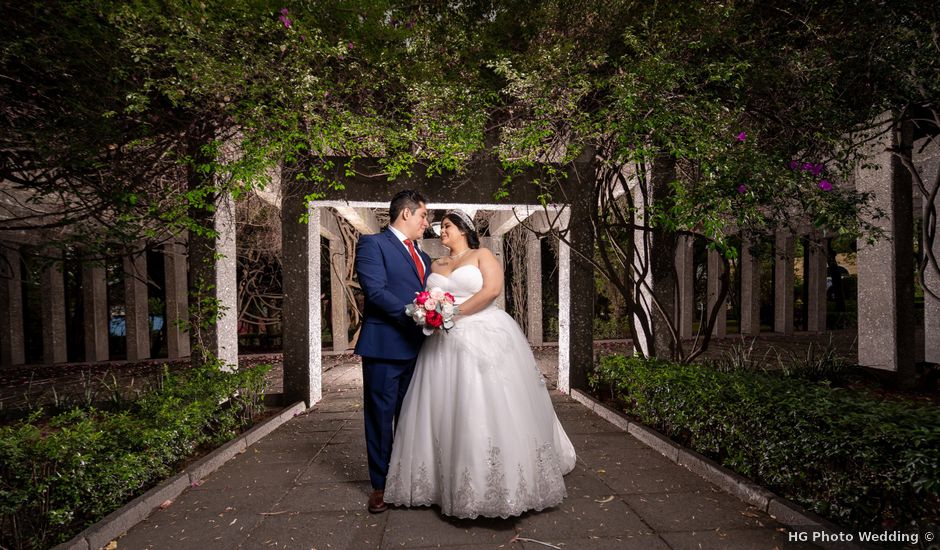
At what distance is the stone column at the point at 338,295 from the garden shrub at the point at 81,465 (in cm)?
839

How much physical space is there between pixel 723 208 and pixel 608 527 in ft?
10.0

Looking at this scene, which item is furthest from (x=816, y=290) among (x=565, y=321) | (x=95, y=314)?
(x=95, y=314)

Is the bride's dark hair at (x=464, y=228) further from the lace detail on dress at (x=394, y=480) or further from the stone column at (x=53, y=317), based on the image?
the stone column at (x=53, y=317)

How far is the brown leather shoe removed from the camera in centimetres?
322

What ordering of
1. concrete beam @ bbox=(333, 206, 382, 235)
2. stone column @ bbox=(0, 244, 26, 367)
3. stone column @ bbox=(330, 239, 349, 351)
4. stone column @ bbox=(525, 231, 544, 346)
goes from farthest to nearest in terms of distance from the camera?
1. stone column @ bbox=(525, 231, 544, 346)
2. stone column @ bbox=(330, 239, 349, 351)
3. stone column @ bbox=(0, 244, 26, 367)
4. concrete beam @ bbox=(333, 206, 382, 235)

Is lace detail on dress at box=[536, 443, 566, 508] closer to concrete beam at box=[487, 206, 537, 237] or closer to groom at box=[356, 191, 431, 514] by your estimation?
groom at box=[356, 191, 431, 514]

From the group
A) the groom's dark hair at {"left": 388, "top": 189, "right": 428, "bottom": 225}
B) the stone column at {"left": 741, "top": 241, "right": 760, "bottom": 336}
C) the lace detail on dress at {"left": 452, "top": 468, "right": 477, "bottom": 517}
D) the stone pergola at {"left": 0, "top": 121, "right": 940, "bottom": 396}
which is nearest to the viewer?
the lace detail on dress at {"left": 452, "top": 468, "right": 477, "bottom": 517}

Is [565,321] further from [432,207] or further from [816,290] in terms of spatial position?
[816,290]

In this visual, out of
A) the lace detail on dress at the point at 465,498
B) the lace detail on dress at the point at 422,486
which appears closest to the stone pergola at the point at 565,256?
the lace detail on dress at the point at 422,486

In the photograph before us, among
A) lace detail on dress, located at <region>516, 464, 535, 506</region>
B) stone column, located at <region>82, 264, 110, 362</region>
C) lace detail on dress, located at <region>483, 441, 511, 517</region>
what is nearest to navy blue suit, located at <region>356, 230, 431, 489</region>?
lace detail on dress, located at <region>483, 441, 511, 517</region>

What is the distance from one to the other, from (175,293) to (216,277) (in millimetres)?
6821

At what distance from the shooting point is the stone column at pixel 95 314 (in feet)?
36.1

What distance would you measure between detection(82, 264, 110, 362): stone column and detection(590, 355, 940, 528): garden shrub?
12.6 meters

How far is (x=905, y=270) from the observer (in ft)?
19.0
